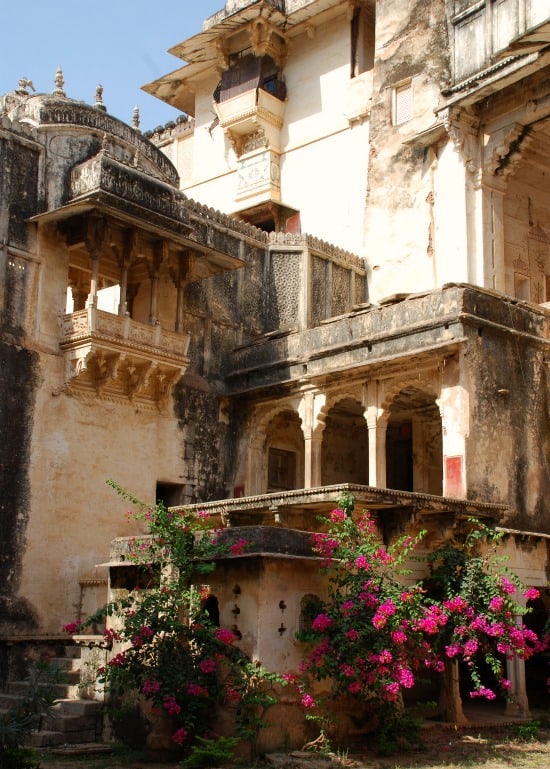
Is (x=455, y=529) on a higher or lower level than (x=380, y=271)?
lower

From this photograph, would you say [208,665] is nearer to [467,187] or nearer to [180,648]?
[180,648]

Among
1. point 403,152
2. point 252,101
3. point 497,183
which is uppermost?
point 252,101

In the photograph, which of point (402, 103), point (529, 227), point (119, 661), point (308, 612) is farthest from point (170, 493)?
point (402, 103)

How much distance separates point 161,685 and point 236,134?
16.6 metres

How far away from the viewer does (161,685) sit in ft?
35.7

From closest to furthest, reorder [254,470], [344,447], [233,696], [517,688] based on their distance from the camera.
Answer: [233,696]
[517,688]
[254,470]
[344,447]

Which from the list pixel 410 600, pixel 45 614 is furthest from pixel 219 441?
pixel 410 600

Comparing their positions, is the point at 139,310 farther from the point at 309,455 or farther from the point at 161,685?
the point at 161,685

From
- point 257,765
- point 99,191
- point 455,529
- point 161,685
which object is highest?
point 99,191

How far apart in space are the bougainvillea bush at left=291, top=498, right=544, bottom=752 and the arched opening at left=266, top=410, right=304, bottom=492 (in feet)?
20.6

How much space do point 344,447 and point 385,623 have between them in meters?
9.83

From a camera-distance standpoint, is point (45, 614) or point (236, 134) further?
point (236, 134)

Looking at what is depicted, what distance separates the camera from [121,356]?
16.0 metres

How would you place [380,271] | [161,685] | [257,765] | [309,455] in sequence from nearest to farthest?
[257,765]
[161,685]
[309,455]
[380,271]
